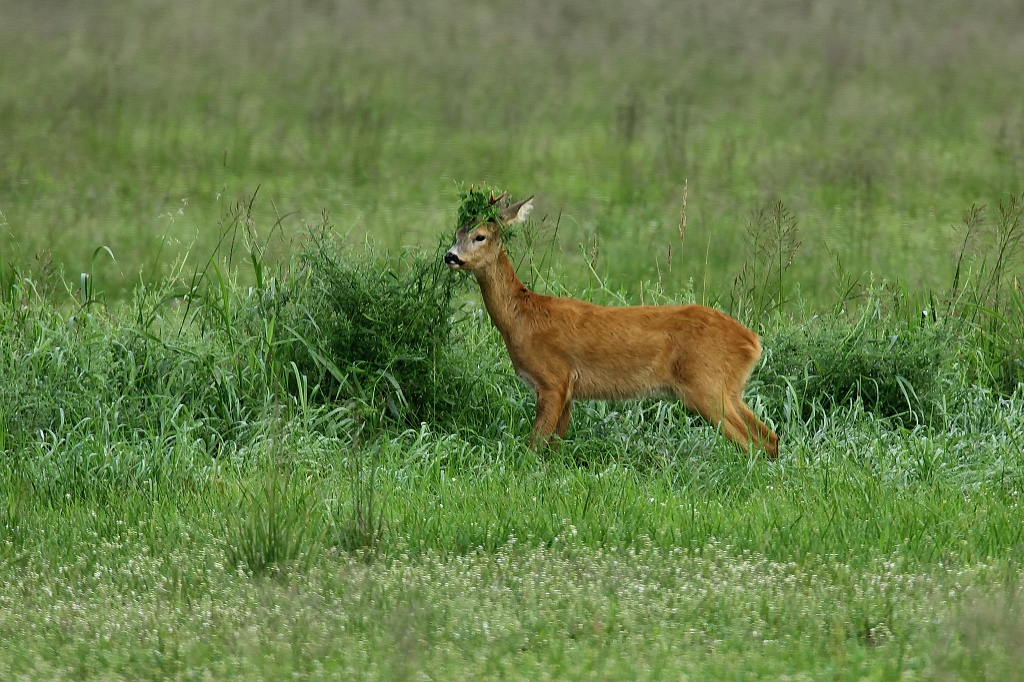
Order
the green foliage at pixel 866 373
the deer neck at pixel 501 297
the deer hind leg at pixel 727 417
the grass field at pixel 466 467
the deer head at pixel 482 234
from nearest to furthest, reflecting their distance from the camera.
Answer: the grass field at pixel 466 467 < the deer hind leg at pixel 727 417 < the deer head at pixel 482 234 < the deer neck at pixel 501 297 < the green foliage at pixel 866 373

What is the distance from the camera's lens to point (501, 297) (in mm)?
7125

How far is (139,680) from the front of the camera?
12.8 ft

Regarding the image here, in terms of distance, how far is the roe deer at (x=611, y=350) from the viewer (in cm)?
691

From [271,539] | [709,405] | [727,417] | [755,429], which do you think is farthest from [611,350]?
[271,539]

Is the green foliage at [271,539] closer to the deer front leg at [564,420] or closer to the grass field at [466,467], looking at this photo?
the grass field at [466,467]

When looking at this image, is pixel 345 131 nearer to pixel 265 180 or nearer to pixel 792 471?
pixel 265 180

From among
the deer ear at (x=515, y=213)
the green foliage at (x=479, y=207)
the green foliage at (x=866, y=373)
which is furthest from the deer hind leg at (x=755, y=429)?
the green foliage at (x=479, y=207)

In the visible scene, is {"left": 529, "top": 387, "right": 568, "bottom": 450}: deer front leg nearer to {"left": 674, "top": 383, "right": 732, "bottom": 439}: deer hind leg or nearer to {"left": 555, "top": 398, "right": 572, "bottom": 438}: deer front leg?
{"left": 555, "top": 398, "right": 572, "bottom": 438}: deer front leg

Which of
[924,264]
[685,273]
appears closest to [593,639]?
[685,273]

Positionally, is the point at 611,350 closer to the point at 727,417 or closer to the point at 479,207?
the point at 727,417

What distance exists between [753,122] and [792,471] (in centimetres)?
1186

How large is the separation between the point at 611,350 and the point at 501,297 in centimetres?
64

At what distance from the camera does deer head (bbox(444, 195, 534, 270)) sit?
22.8 feet

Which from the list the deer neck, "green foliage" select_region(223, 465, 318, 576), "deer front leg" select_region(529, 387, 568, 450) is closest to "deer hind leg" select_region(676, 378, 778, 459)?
"deer front leg" select_region(529, 387, 568, 450)
